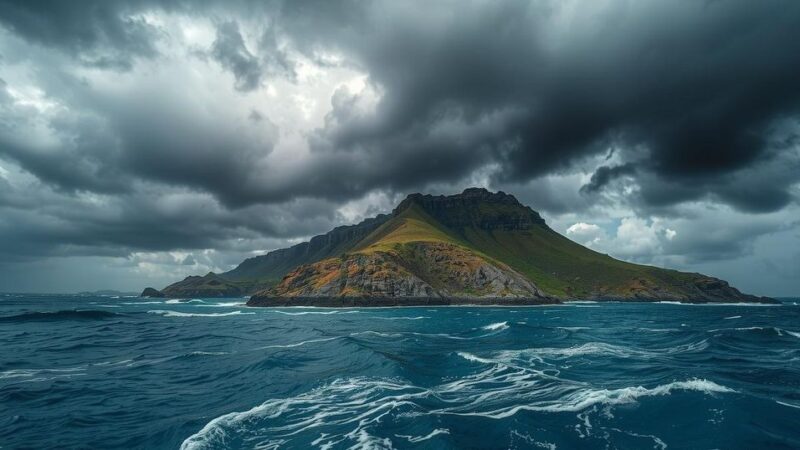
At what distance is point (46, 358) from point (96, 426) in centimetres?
3340

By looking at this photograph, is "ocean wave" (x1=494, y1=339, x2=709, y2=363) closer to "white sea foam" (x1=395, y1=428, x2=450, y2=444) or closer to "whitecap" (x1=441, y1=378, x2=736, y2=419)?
"whitecap" (x1=441, y1=378, x2=736, y2=419)

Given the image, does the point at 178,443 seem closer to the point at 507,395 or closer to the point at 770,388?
the point at 507,395

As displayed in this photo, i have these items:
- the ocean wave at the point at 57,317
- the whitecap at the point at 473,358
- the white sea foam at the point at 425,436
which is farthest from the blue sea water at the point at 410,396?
the ocean wave at the point at 57,317

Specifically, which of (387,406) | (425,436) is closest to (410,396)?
(387,406)

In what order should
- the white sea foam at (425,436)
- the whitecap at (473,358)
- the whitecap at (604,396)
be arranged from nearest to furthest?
the white sea foam at (425,436) → the whitecap at (604,396) → the whitecap at (473,358)

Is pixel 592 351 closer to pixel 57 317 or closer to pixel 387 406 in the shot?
pixel 387 406

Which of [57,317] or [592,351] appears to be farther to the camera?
[57,317]

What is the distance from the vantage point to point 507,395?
2703cm

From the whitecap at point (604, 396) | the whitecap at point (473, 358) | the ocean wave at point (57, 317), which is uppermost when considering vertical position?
the whitecap at point (604, 396)

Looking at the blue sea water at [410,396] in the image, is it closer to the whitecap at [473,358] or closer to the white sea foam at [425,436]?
the white sea foam at [425,436]

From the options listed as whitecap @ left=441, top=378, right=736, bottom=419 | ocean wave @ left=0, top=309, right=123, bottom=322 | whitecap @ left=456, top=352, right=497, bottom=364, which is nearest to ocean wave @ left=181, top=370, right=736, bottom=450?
whitecap @ left=441, top=378, right=736, bottom=419

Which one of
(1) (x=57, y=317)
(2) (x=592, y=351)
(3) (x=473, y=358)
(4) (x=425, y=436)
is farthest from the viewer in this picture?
(1) (x=57, y=317)

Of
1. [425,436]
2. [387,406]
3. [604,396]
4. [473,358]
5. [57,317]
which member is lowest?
[57,317]

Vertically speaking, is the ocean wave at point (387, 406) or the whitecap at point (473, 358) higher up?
the whitecap at point (473, 358)
